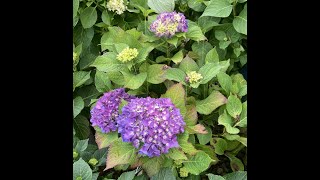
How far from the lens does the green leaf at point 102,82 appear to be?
1.62 meters

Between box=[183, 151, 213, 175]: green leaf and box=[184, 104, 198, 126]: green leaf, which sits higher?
box=[184, 104, 198, 126]: green leaf

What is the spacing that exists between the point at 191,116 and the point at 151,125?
0.82 feet

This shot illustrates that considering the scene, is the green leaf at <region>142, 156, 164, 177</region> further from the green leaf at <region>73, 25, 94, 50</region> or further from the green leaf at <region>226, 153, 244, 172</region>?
the green leaf at <region>73, 25, 94, 50</region>

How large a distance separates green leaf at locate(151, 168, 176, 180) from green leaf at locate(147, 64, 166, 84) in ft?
0.99

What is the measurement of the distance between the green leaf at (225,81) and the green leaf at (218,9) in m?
0.26

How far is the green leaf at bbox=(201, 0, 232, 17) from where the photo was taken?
164cm

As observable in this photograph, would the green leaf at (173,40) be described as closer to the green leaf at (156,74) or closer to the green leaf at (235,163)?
the green leaf at (156,74)

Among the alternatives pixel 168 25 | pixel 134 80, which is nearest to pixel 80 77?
pixel 134 80

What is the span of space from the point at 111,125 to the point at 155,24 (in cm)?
37

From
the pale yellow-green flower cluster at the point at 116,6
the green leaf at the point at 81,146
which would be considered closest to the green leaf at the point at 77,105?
the green leaf at the point at 81,146

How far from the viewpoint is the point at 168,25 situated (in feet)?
4.83

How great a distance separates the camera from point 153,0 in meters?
1.75

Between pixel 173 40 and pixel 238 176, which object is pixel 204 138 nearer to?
pixel 238 176

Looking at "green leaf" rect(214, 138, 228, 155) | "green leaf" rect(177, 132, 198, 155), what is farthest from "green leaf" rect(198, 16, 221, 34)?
"green leaf" rect(177, 132, 198, 155)
